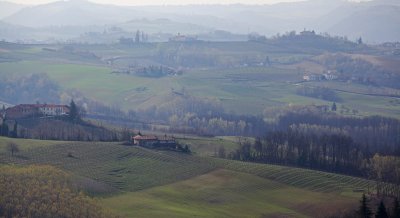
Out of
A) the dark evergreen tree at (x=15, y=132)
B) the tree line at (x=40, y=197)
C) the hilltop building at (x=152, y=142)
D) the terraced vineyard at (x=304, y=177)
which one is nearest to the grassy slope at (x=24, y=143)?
the dark evergreen tree at (x=15, y=132)

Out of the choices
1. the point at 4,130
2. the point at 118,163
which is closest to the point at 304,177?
the point at 118,163

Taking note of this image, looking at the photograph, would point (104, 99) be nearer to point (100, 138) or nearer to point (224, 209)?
point (100, 138)

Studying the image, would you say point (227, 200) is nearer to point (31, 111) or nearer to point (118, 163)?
point (118, 163)

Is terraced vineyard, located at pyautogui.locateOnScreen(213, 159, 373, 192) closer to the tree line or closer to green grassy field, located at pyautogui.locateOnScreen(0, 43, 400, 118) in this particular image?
the tree line

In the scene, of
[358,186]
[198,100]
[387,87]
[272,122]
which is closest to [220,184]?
[358,186]

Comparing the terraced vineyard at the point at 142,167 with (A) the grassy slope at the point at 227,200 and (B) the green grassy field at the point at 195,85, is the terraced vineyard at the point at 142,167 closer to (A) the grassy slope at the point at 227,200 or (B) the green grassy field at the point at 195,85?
(A) the grassy slope at the point at 227,200

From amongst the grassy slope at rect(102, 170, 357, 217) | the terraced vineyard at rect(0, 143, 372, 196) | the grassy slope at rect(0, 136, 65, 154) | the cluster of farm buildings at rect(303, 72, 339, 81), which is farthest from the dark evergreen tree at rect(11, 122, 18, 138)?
the cluster of farm buildings at rect(303, 72, 339, 81)
